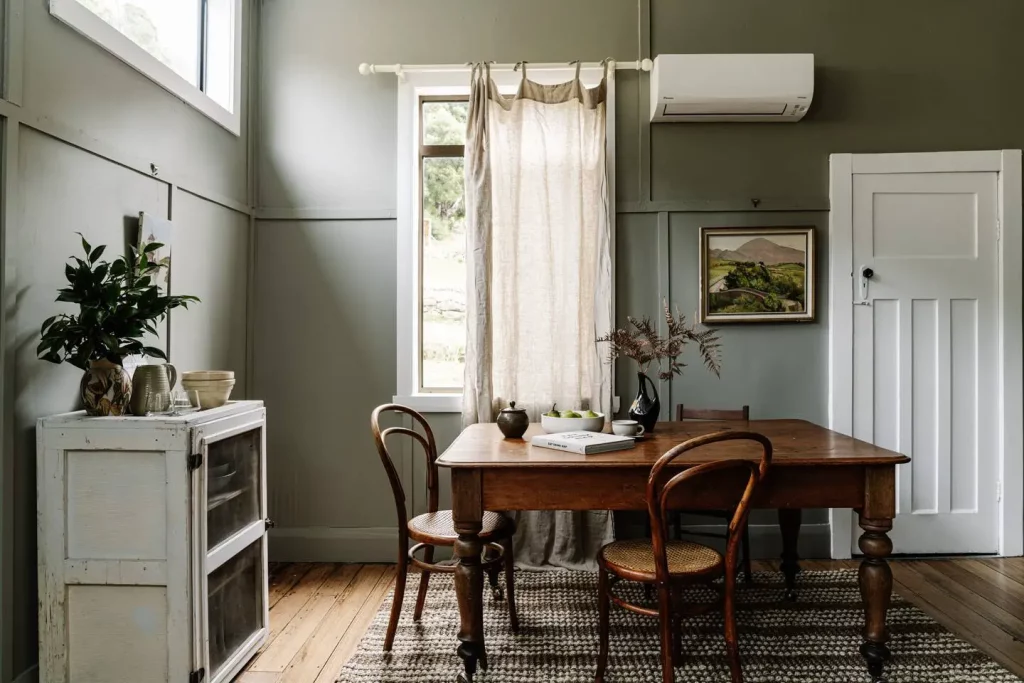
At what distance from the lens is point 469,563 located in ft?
6.97

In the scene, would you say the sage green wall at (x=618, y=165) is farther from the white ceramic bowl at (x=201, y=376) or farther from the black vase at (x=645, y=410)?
the white ceramic bowl at (x=201, y=376)

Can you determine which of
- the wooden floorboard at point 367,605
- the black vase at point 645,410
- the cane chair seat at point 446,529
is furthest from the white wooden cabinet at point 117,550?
the black vase at point 645,410

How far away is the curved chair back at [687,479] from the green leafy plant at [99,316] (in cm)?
165

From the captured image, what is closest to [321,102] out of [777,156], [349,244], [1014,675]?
[349,244]

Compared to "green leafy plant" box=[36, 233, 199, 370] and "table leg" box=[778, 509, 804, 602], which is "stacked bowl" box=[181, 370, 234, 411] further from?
"table leg" box=[778, 509, 804, 602]

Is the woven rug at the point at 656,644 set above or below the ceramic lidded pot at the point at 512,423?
below

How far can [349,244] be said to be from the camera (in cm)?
350

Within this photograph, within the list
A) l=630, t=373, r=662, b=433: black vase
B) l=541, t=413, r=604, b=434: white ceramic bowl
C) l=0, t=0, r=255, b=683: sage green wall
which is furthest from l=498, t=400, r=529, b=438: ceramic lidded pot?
l=0, t=0, r=255, b=683: sage green wall

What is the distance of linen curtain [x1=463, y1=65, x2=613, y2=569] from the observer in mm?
3354

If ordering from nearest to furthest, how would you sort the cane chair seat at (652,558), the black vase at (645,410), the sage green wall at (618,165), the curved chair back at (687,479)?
the curved chair back at (687,479), the cane chair seat at (652,558), the black vase at (645,410), the sage green wall at (618,165)

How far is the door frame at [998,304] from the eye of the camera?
135 inches

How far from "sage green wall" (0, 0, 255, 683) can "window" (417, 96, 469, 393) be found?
1189 mm

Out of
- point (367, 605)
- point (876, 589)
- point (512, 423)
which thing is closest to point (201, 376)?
point (512, 423)

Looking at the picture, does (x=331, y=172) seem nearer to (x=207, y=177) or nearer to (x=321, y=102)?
(x=321, y=102)
